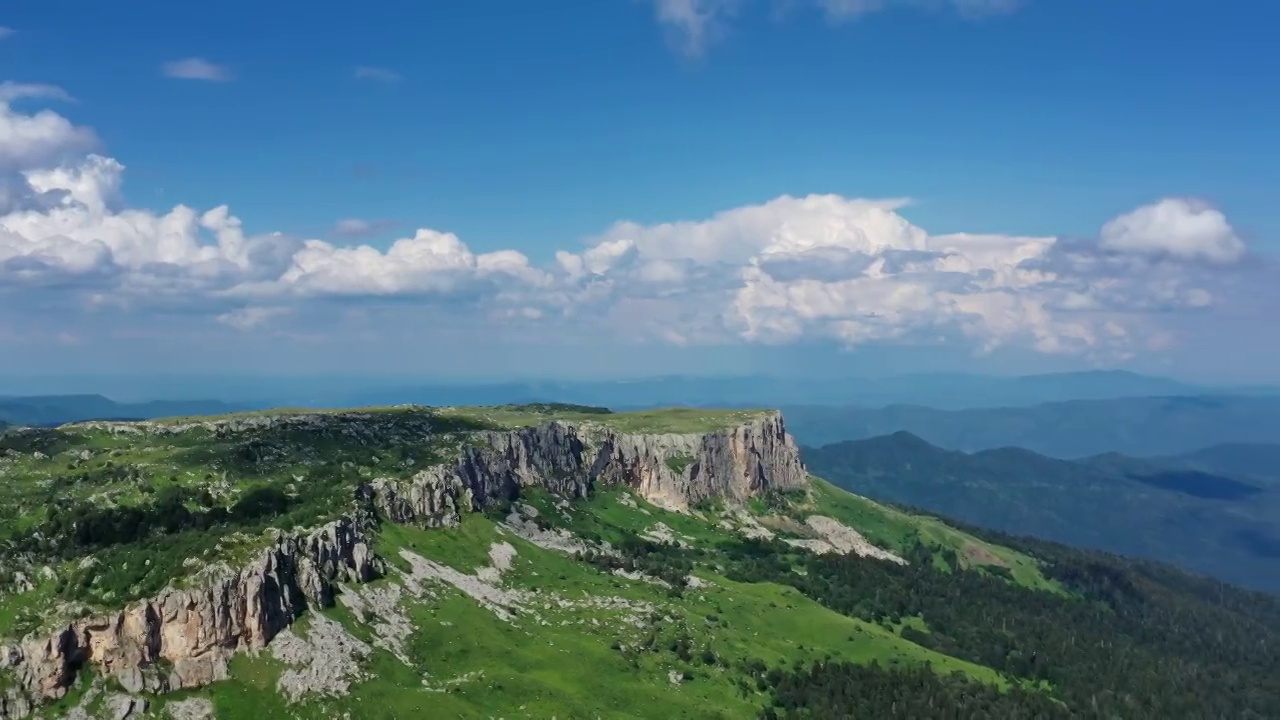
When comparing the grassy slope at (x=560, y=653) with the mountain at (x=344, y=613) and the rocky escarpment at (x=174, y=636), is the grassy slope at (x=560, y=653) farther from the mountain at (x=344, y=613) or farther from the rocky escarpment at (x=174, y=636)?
the rocky escarpment at (x=174, y=636)

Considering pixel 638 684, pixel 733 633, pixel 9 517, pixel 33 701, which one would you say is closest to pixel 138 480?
pixel 9 517

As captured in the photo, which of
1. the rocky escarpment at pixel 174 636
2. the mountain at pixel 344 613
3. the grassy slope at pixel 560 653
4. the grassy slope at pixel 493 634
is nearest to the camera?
the rocky escarpment at pixel 174 636


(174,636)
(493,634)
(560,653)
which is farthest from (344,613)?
(560,653)

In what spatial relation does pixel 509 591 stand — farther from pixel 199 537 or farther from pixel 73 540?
pixel 73 540

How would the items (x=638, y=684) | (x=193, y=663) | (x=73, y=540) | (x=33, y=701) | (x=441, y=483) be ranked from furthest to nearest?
1. (x=441, y=483)
2. (x=638, y=684)
3. (x=73, y=540)
4. (x=193, y=663)
5. (x=33, y=701)

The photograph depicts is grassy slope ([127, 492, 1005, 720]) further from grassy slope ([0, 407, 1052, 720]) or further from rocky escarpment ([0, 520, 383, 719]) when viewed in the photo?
rocky escarpment ([0, 520, 383, 719])

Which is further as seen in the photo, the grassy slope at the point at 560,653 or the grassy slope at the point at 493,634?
the grassy slope at the point at 493,634

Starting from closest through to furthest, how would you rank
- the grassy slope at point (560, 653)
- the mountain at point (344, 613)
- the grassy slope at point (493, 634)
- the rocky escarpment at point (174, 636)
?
the rocky escarpment at point (174, 636) → the mountain at point (344, 613) → the grassy slope at point (560, 653) → the grassy slope at point (493, 634)

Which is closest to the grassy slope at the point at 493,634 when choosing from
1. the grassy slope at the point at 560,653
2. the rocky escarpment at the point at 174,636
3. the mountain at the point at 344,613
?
the grassy slope at the point at 560,653
